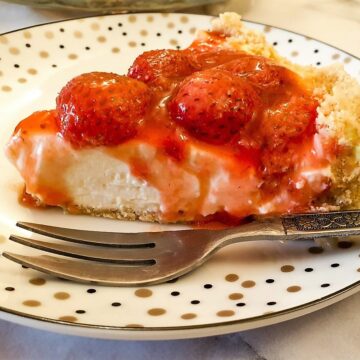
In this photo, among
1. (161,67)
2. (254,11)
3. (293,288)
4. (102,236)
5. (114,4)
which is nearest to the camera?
(293,288)

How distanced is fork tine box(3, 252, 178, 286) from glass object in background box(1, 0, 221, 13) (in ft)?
4.30

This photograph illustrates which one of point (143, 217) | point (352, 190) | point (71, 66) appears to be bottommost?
point (143, 217)

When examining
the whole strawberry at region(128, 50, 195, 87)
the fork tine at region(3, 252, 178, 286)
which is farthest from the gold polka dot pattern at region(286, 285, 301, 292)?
the whole strawberry at region(128, 50, 195, 87)

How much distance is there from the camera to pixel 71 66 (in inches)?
75.0

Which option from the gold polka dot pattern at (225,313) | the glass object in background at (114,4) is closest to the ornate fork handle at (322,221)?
the gold polka dot pattern at (225,313)

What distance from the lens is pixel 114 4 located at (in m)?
2.20

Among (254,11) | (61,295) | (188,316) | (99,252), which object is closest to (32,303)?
(61,295)

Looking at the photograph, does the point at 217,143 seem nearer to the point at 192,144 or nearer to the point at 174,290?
the point at 192,144

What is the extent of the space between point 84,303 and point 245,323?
0.33m

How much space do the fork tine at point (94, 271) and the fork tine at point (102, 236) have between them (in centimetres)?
6

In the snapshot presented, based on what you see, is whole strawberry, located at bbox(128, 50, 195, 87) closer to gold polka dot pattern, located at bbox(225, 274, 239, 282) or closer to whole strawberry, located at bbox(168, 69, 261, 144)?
whole strawberry, located at bbox(168, 69, 261, 144)

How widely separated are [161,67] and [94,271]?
1.96ft

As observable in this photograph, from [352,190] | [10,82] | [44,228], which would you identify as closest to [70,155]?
[44,228]

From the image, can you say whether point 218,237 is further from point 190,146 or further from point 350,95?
point 350,95
